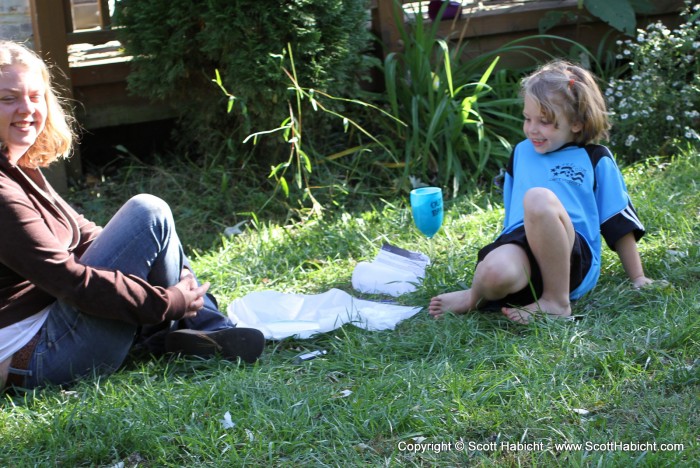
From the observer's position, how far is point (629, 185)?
485 centimetres

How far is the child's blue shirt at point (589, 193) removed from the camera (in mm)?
3357

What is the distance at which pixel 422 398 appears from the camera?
104 inches

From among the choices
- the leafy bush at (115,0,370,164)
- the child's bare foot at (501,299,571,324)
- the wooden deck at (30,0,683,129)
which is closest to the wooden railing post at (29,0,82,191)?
the wooden deck at (30,0,683,129)

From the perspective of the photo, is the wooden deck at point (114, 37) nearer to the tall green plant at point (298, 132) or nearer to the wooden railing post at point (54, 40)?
the wooden railing post at point (54, 40)

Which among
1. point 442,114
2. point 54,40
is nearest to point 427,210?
point 442,114

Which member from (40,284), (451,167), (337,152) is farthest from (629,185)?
(40,284)

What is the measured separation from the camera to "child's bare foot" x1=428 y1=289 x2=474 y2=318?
3395mm

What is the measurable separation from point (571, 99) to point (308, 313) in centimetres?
137

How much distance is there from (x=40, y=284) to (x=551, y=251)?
178 cm

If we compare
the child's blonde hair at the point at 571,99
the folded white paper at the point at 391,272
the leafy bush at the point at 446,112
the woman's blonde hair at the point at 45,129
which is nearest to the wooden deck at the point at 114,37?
the leafy bush at the point at 446,112

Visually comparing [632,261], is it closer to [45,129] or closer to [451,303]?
[451,303]

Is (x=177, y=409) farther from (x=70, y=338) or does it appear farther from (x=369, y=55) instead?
(x=369, y=55)

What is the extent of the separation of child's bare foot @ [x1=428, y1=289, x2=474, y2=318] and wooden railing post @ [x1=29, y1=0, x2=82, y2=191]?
2925 millimetres

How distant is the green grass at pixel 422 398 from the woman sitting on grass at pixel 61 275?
96 mm
